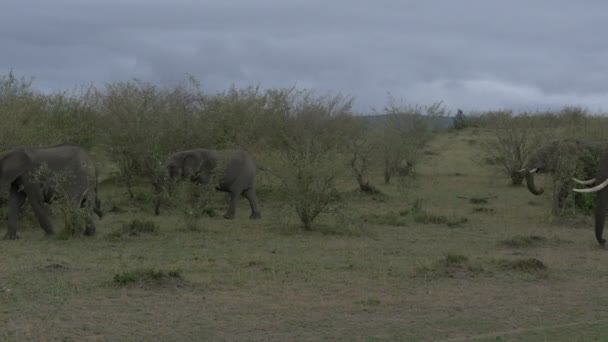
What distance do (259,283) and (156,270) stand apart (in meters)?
1.36

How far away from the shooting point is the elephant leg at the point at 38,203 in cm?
1466

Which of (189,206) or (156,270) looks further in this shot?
(189,206)

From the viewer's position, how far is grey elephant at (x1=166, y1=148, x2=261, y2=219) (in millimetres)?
18859

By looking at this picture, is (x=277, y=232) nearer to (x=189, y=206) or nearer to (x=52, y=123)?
(x=189, y=206)

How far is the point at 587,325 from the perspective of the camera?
9.02m

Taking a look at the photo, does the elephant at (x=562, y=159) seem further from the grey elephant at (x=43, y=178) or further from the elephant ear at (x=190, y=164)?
the grey elephant at (x=43, y=178)

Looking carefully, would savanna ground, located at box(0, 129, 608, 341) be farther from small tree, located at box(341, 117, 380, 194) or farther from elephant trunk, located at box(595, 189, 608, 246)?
small tree, located at box(341, 117, 380, 194)

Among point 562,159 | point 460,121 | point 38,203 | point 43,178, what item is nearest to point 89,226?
point 38,203

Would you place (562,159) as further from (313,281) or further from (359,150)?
Answer: (313,281)

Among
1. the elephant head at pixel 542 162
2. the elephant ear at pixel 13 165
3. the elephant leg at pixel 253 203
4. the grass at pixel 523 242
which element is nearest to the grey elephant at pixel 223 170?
the elephant leg at pixel 253 203

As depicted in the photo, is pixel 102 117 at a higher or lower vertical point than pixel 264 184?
higher

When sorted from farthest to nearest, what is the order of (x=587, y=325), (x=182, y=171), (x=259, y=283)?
(x=182, y=171), (x=259, y=283), (x=587, y=325)

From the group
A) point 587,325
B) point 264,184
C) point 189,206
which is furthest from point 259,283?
point 264,184

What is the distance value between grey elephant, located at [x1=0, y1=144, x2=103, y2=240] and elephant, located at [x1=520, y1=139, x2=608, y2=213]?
878 cm
